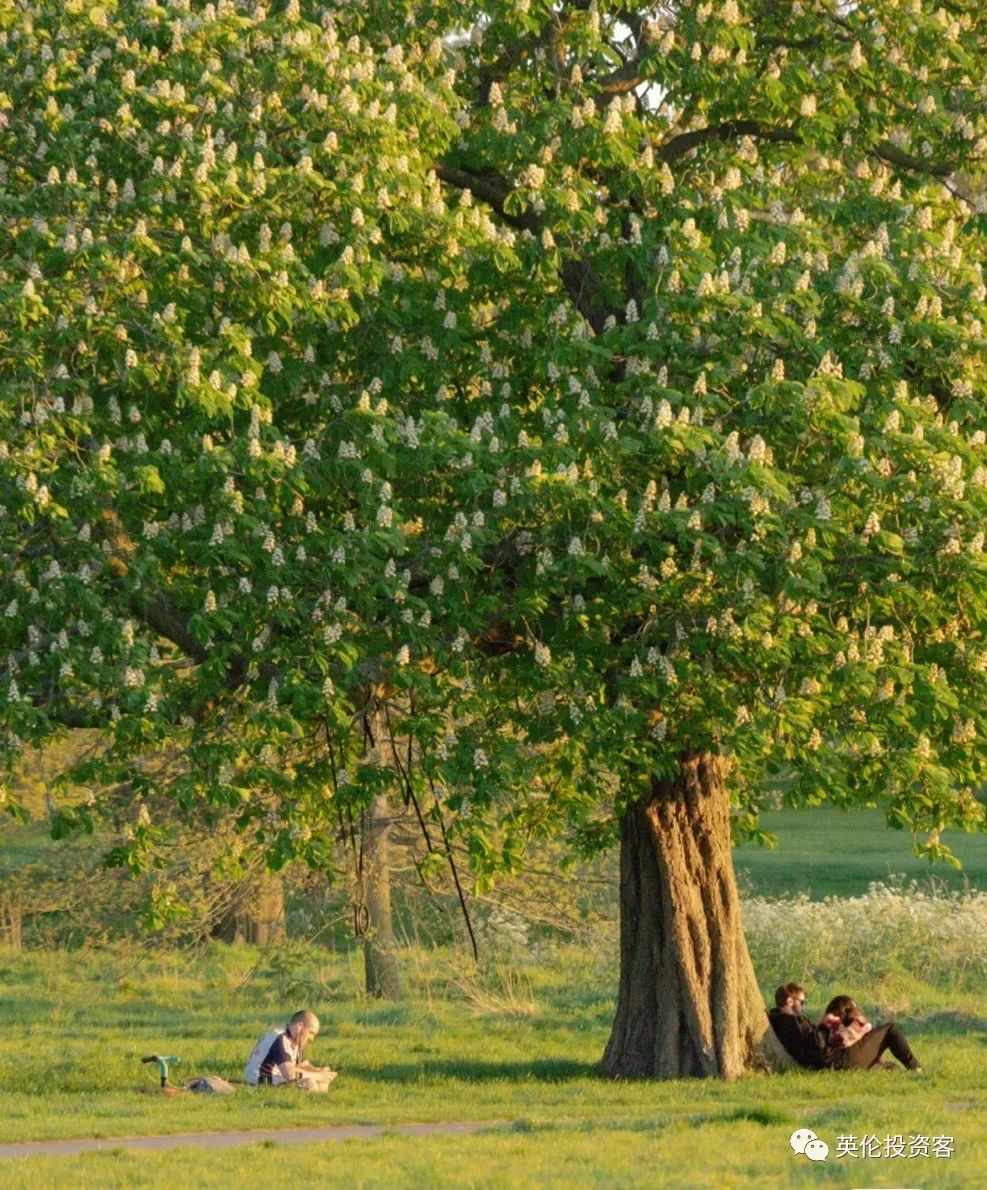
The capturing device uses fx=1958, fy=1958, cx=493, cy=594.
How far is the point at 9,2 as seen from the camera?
664 inches

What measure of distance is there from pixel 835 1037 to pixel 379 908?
10331mm

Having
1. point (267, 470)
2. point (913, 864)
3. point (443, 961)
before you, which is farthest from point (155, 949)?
point (913, 864)

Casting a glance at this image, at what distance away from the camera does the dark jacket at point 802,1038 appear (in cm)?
2058

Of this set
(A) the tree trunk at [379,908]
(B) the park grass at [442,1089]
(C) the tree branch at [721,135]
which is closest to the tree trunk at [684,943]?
(B) the park grass at [442,1089]

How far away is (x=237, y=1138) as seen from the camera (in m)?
16.0

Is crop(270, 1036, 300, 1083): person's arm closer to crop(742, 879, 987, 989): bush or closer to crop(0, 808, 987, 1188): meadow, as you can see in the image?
crop(0, 808, 987, 1188): meadow

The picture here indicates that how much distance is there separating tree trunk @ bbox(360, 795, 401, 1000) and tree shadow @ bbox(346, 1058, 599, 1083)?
5641 mm

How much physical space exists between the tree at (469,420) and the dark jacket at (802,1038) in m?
3.66

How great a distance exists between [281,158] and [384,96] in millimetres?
1079

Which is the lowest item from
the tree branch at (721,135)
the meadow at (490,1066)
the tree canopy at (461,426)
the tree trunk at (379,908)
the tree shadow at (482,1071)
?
the tree shadow at (482,1071)

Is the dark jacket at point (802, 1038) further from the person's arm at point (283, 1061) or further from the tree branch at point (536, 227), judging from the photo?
the tree branch at point (536, 227)

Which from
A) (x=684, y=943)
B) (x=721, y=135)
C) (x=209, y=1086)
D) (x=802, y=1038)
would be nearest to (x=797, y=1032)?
(x=802, y=1038)

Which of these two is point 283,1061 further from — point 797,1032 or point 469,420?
point 469,420

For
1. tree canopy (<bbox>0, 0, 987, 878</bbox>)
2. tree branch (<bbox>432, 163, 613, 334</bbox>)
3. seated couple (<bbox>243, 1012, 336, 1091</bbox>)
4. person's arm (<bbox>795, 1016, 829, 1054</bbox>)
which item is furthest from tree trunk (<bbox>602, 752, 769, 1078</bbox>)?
tree branch (<bbox>432, 163, 613, 334</bbox>)
